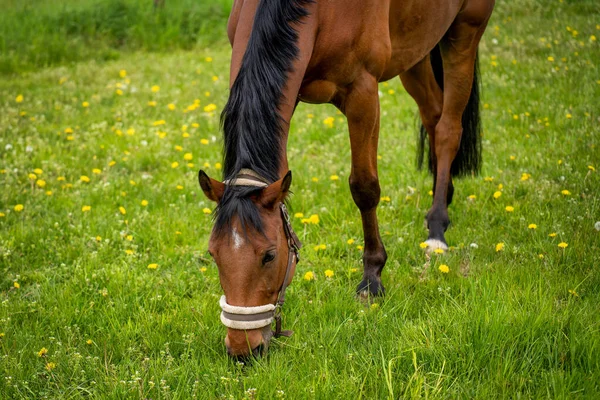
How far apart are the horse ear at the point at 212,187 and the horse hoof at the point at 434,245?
6.58 ft

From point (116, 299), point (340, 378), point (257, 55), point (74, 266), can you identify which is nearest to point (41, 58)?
point (74, 266)

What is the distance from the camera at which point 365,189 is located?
152 inches

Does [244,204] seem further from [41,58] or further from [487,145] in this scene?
[41,58]

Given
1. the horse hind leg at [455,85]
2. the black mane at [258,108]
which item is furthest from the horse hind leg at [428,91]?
the black mane at [258,108]

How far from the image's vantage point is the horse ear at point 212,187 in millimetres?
2726

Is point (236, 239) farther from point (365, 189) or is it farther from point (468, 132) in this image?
point (468, 132)

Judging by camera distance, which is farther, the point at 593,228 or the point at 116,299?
the point at 593,228

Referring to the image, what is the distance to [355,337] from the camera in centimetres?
330

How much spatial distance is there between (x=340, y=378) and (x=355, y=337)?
42cm

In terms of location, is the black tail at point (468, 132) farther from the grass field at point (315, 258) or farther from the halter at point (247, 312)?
the halter at point (247, 312)

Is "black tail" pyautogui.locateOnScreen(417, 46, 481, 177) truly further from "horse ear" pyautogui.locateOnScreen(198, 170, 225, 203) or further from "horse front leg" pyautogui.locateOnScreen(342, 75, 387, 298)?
"horse ear" pyautogui.locateOnScreen(198, 170, 225, 203)

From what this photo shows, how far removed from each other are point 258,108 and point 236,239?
24.9 inches

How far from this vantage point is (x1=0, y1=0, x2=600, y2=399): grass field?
2.95 metres

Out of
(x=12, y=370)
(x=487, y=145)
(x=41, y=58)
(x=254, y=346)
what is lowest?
(x=12, y=370)
